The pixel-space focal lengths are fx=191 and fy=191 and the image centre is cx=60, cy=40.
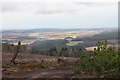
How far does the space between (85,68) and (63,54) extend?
205ft

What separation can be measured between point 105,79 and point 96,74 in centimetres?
125

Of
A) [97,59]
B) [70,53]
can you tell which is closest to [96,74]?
[97,59]

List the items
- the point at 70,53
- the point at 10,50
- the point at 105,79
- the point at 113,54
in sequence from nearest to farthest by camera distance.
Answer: the point at 105,79, the point at 113,54, the point at 70,53, the point at 10,50

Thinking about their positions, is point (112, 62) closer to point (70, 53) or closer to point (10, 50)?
point (70, 53)

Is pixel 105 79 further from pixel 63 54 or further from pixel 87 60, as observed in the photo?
pixel 63 54

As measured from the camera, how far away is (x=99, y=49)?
1388 cm

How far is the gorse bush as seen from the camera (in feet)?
41.5

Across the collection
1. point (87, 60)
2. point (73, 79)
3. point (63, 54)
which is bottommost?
point (63, 54)

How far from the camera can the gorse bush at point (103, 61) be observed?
498 inches

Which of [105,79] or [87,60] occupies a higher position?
[87,60]

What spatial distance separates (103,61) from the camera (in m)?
13.3

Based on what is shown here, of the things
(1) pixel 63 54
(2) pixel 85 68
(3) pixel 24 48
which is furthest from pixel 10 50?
(2) pixel 85 68

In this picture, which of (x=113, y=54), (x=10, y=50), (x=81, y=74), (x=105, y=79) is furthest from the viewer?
(x=10, y=50)

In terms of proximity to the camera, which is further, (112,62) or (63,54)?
(63,54)
